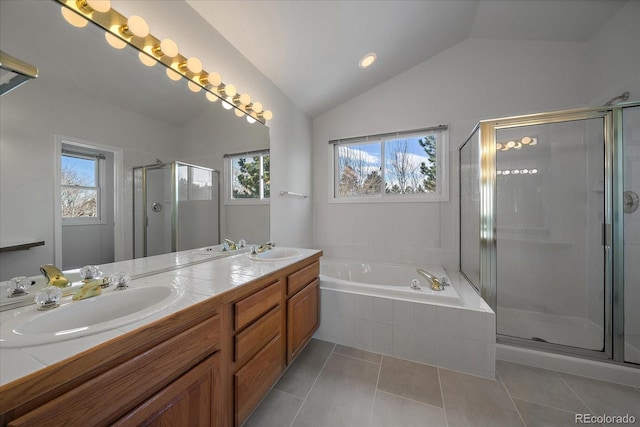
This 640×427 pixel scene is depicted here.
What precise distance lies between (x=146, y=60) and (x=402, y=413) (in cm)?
236

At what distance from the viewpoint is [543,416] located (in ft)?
4.20

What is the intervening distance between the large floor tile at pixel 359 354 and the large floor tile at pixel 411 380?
0.06 meters

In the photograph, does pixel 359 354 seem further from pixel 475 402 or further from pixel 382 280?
pixel 382 280

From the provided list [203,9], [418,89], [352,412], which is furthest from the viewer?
[418,89]

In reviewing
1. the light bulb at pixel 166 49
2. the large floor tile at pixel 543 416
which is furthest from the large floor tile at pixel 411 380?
the light bulb at pixel 166 49

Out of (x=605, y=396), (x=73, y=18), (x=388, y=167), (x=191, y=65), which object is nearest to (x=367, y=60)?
(x=388, y=167)

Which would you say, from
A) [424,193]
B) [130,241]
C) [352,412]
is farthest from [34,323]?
[424,193]

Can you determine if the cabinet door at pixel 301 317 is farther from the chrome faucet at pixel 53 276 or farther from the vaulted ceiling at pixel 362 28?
the vaulted ceiling at pixel 362 28

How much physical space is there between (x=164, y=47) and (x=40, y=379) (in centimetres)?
146

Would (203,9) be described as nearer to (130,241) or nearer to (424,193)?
(130,241)

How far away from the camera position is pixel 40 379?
1.50 feet

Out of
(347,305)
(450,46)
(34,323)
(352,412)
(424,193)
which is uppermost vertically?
(450,46)

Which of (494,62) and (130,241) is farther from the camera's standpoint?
(494,62)

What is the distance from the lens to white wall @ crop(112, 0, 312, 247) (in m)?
1.35
